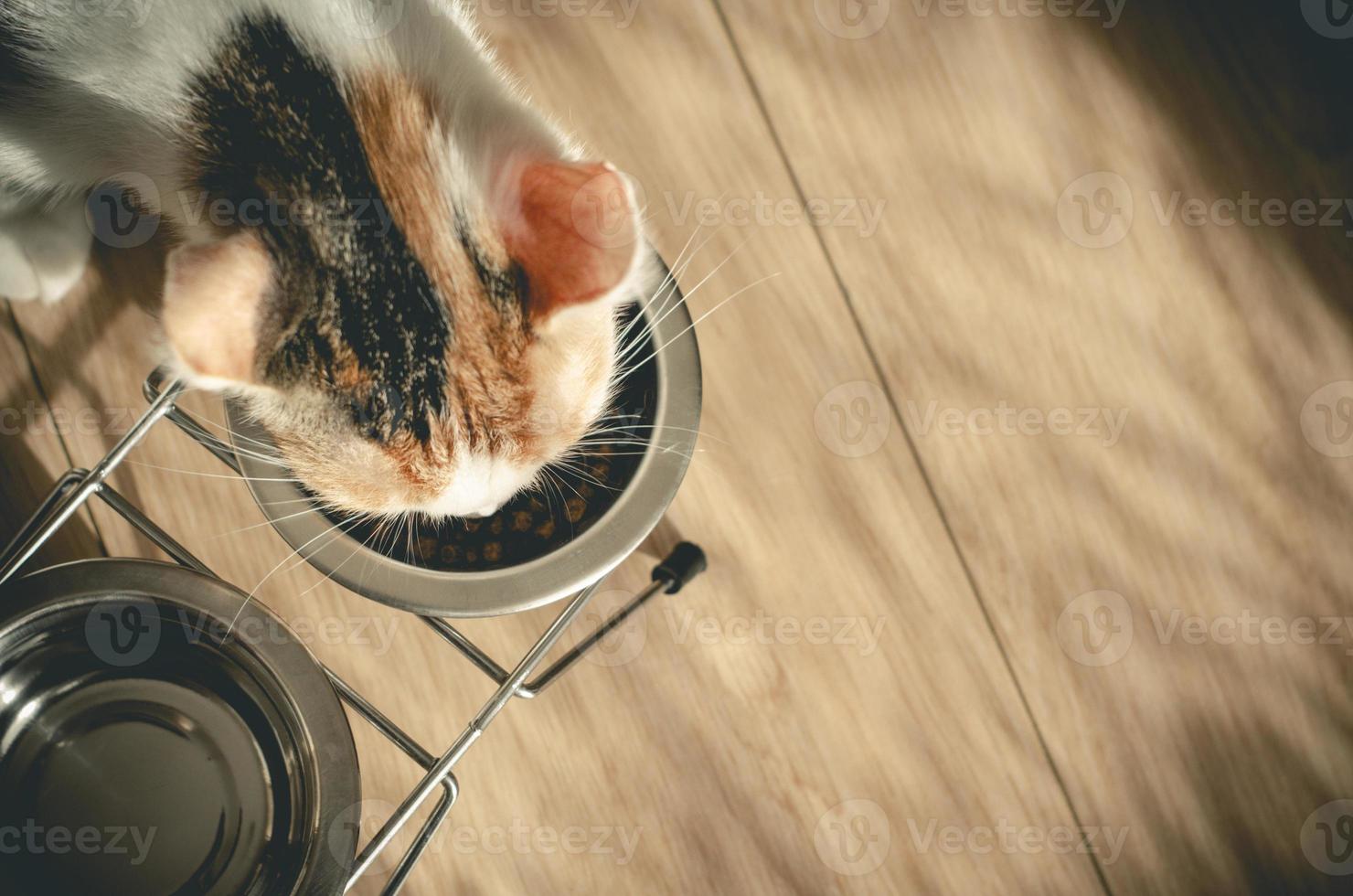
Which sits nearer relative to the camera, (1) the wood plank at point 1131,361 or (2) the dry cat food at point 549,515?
(2) the dry cat food at point 549,515

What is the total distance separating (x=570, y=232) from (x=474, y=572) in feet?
0.91

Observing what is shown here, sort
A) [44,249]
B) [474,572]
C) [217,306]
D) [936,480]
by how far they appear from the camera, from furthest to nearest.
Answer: [936,480] → [44,249] → [474,572] → [217,306]

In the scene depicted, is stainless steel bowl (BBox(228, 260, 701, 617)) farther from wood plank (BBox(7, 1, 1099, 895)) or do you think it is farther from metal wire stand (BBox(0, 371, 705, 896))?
wood plank (BBox(7, 1, 1099, 895))

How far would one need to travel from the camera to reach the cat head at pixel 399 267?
18.6 inches

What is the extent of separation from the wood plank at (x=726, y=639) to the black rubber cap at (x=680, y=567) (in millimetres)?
48

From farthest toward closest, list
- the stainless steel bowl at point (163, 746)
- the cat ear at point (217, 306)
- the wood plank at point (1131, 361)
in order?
the wood plank at point (1131, 361)
the stainless steel bowl at point (163, 746)
the cat ear at point (217, 306)

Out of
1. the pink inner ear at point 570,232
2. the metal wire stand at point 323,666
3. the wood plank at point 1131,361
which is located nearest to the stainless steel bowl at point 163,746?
the metal wire stand at point 323,666

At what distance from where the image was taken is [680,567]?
825 millimetres

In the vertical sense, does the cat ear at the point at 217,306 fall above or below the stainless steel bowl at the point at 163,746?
above

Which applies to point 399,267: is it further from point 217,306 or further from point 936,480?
point 936,480

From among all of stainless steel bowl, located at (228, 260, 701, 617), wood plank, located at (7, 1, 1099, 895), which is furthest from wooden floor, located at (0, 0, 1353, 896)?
stainless steel bowl, located at (228, 260, 701, 617)

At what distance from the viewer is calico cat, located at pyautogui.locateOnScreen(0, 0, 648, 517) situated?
474 mm

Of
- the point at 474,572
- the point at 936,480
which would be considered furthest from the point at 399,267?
the point at 936,480

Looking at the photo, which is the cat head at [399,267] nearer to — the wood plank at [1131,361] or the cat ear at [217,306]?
the cat ear at [217,306]
